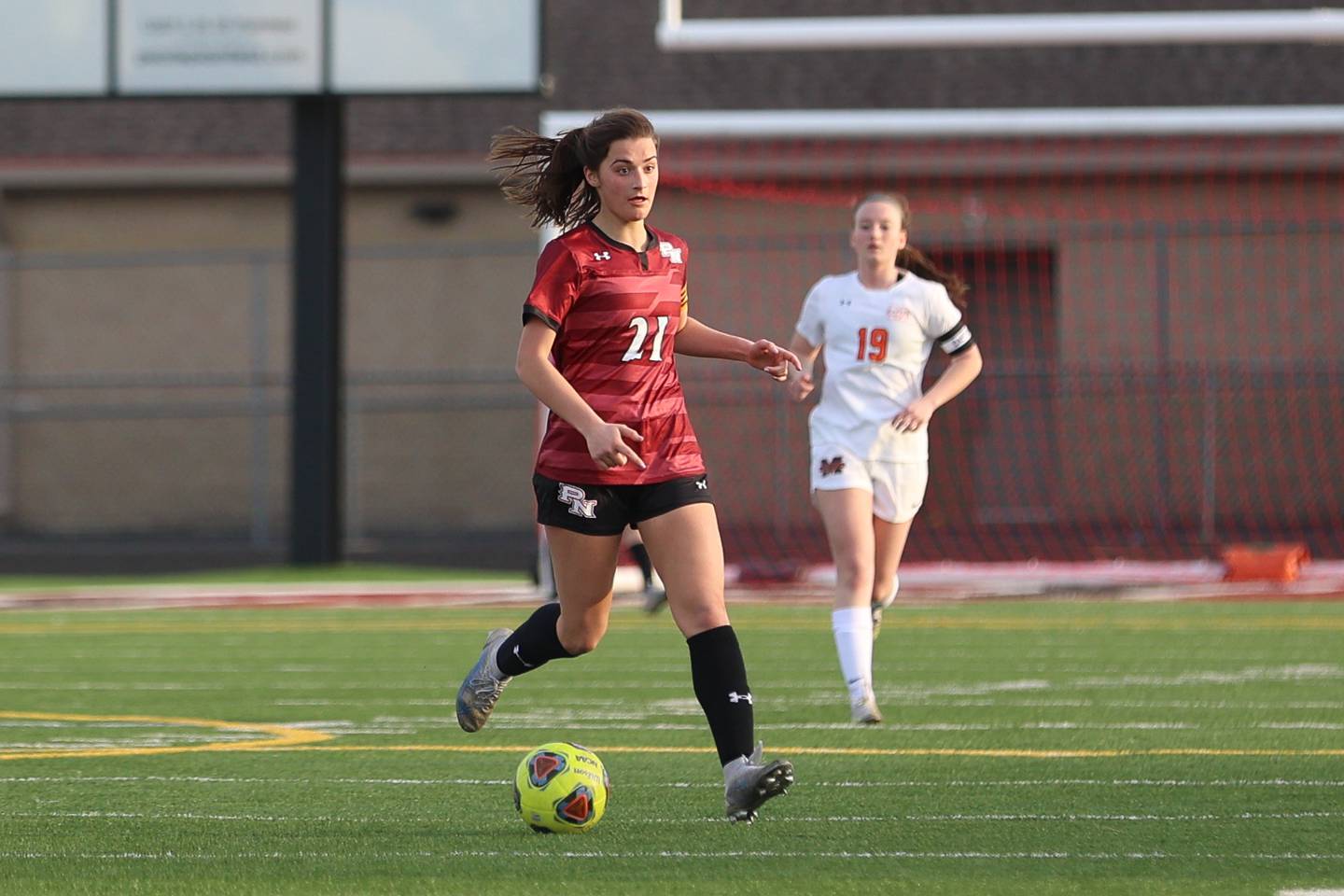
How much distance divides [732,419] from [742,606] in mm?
9368

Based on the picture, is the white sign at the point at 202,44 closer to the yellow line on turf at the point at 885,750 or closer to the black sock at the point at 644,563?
the black sock at the point at 644,563

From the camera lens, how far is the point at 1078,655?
1097 cm

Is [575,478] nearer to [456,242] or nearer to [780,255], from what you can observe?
[780,255]

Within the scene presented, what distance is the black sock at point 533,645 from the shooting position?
21.0 feet

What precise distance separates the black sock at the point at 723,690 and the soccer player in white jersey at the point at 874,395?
2377 mm

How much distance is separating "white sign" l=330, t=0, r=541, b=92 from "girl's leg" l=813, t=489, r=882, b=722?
34.8ft

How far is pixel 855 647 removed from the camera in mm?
8023

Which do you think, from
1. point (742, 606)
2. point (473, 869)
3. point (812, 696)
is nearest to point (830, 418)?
point (812, 696)

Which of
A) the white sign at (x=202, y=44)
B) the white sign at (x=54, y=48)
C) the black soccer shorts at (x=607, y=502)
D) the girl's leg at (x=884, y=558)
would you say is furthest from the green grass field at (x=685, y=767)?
the white sign at (x=54, y=48)

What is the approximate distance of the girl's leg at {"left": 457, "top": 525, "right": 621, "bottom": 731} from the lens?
19.5 feet

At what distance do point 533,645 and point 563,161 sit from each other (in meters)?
1.48

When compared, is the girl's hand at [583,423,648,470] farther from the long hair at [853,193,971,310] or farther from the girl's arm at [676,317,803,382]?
the long hair at [853,193,971,310]

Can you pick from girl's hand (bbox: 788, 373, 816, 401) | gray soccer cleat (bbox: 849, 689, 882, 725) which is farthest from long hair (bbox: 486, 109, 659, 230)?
gray soccer cleat (bbox: 849, 689, 882, 725)

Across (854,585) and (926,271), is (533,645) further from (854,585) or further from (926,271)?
(926,271)
